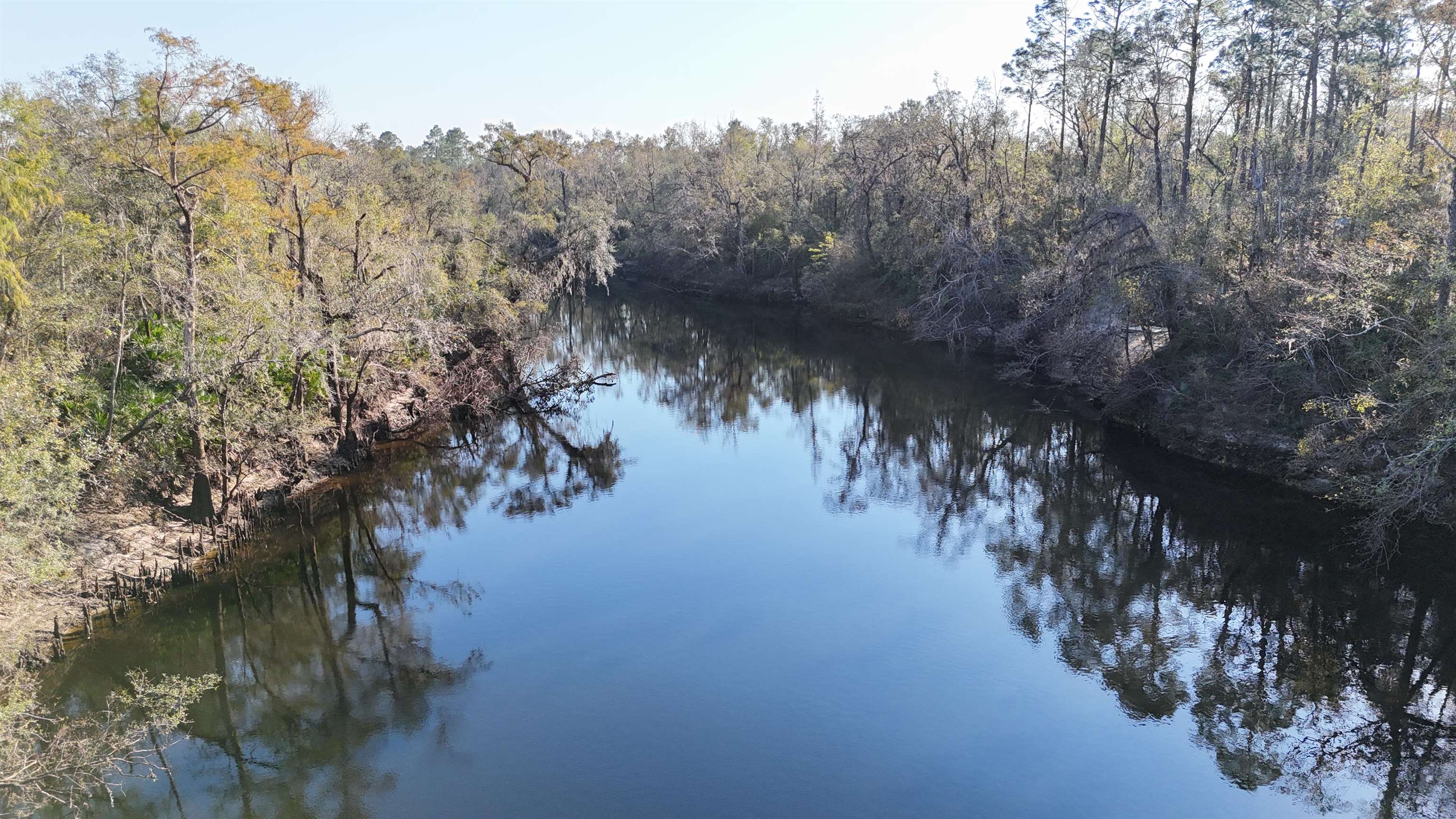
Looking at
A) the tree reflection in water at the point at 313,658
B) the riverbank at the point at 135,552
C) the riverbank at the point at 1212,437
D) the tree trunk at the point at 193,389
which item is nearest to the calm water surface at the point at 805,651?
the tree reflection in water at the point at 313,658

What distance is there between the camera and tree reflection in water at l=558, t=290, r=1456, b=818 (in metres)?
12.3

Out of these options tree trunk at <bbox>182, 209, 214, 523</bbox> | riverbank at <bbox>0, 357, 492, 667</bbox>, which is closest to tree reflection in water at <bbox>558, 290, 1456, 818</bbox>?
riverbank at <bbox>0, 357, 492, 667</bbox>

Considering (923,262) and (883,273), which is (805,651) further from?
(883,273)

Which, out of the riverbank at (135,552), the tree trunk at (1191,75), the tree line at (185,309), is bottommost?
the riverbank at (135,552)

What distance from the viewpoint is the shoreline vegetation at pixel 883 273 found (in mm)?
16250

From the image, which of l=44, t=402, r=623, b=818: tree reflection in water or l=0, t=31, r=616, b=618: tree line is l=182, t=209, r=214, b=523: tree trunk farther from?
l=44, t=402, r=623, b=818: tree reflection in water

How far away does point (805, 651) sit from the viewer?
48.2 ft

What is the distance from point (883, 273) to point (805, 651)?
3213 centimetres

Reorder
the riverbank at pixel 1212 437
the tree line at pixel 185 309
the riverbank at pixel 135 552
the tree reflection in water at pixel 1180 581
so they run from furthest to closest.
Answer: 1. the riverbank at pixel 1212 437
2. the tree line at pixel 185 309
3. the riverbank at pixel 135 552
4. the tree reflection in water at pixel 1180 581

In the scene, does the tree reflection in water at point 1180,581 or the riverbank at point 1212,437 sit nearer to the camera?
the tree reflection in water at point 1180,581

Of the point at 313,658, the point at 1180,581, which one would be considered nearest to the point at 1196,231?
the point at 1180,581

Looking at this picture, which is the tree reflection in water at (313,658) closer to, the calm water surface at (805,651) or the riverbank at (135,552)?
the calm water surface at (805,651)

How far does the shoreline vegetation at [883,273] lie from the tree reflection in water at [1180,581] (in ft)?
4.81

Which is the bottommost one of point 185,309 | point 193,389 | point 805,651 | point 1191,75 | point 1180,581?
point 805,651
